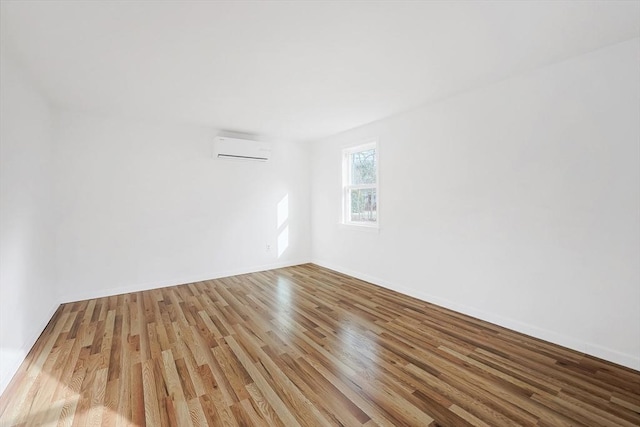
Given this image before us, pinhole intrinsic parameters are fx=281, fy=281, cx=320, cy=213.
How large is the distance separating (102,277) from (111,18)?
3283 mm

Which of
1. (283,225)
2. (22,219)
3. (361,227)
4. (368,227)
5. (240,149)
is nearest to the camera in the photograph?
(22,219)

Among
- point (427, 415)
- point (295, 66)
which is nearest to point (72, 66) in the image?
point (295, 66)

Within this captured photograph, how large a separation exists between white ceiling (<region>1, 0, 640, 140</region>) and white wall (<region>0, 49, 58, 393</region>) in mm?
314

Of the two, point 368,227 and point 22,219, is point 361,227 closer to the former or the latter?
point 368,227

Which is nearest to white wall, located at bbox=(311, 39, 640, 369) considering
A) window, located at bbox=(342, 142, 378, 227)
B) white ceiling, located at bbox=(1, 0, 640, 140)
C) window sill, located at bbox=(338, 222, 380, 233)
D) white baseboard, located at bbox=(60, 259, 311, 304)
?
white ceiling, located at bbox=(1, 0, 640, 140)

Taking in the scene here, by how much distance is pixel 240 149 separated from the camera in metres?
4.61

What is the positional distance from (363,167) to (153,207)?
3269 millimetres

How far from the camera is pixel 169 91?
2.99 metres

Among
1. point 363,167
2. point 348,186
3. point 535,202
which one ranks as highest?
point 363,167

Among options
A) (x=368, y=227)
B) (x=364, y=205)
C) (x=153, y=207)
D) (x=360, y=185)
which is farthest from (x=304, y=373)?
(x=153, y=207)

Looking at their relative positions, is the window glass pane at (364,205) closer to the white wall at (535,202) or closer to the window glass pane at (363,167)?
the window glass pane at (363,167)

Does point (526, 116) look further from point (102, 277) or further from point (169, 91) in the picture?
point (102, 277)

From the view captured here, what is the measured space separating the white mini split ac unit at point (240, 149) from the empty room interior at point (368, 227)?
29 cm

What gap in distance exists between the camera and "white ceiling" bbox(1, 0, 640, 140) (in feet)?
5.80
